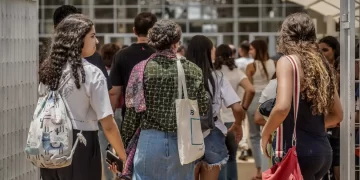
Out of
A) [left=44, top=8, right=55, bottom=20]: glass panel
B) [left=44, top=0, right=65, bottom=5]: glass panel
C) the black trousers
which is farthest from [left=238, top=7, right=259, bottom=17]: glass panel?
the black trousers

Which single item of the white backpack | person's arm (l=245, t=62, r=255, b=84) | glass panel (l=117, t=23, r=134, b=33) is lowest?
the white backpack

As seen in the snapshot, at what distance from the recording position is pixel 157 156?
5730mm

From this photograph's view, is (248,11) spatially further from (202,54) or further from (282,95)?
(282,95)

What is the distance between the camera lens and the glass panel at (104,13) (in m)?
23.1

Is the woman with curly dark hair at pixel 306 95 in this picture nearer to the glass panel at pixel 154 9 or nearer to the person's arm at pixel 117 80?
the person's arm at pixel 117 80

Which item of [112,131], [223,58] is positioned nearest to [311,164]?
[112,131]

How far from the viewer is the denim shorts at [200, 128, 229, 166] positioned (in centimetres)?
725

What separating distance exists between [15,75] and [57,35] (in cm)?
81

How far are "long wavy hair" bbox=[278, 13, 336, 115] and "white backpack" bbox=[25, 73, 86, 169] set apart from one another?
1508 mm

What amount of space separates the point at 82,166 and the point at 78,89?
487 mm

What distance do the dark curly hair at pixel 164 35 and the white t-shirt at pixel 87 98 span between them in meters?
0.75

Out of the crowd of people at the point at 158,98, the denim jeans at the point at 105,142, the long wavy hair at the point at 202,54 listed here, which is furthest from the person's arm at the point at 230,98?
the denim jeans at the point at 105,142

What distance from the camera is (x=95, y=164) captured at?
5344mm

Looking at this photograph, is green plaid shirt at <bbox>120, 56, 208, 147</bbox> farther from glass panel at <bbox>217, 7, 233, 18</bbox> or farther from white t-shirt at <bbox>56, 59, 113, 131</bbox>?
glass panel at <bbox>217, 7, 233, 18</bbox>
